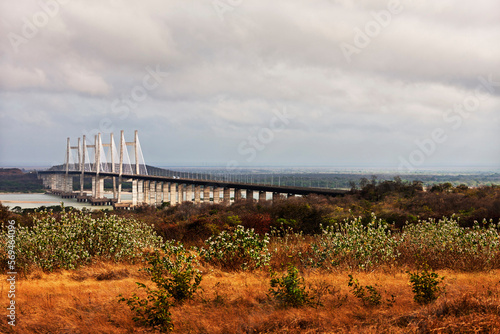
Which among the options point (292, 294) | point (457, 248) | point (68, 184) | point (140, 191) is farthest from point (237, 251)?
point (68, 184)

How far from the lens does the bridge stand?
5362 cm

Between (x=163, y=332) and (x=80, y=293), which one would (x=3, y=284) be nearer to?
(x=80, y=293)

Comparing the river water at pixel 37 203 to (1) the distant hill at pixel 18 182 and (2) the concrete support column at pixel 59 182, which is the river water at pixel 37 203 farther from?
(1) the distant hill at pixel 18 182

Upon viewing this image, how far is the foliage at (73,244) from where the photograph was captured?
1067cm

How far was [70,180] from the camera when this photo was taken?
385 ft

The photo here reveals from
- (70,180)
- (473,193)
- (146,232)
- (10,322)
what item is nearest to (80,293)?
(10,322)

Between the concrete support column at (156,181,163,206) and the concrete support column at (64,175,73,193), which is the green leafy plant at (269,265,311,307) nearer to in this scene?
the concrete support column at (156,181,163,206)

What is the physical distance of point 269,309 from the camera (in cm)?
670

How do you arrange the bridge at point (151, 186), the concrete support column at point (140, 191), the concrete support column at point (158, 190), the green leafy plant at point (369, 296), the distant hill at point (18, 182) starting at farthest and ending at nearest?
1. the distant hill at point (18, 182)
2. the concrete support column at point (140, 191)
3. the concrete support column at point (158, 190)
4. the bridge at point (151, 186)
5. the green leafy plant at point (369, 296)

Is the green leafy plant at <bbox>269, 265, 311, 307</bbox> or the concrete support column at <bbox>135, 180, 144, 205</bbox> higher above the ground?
the green leafy plant at <bbox>269, 265, 311, 307</bbox>

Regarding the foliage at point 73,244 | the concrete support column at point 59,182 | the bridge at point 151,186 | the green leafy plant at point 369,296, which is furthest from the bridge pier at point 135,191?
the green leafy plant at point 369,296

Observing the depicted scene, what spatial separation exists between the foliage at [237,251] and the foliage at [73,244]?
6.61ft

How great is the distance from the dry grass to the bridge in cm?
3358

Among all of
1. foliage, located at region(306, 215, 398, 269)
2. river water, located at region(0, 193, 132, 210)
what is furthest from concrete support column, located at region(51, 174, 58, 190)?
foliage, located at region(306, 215, 398, 269)
